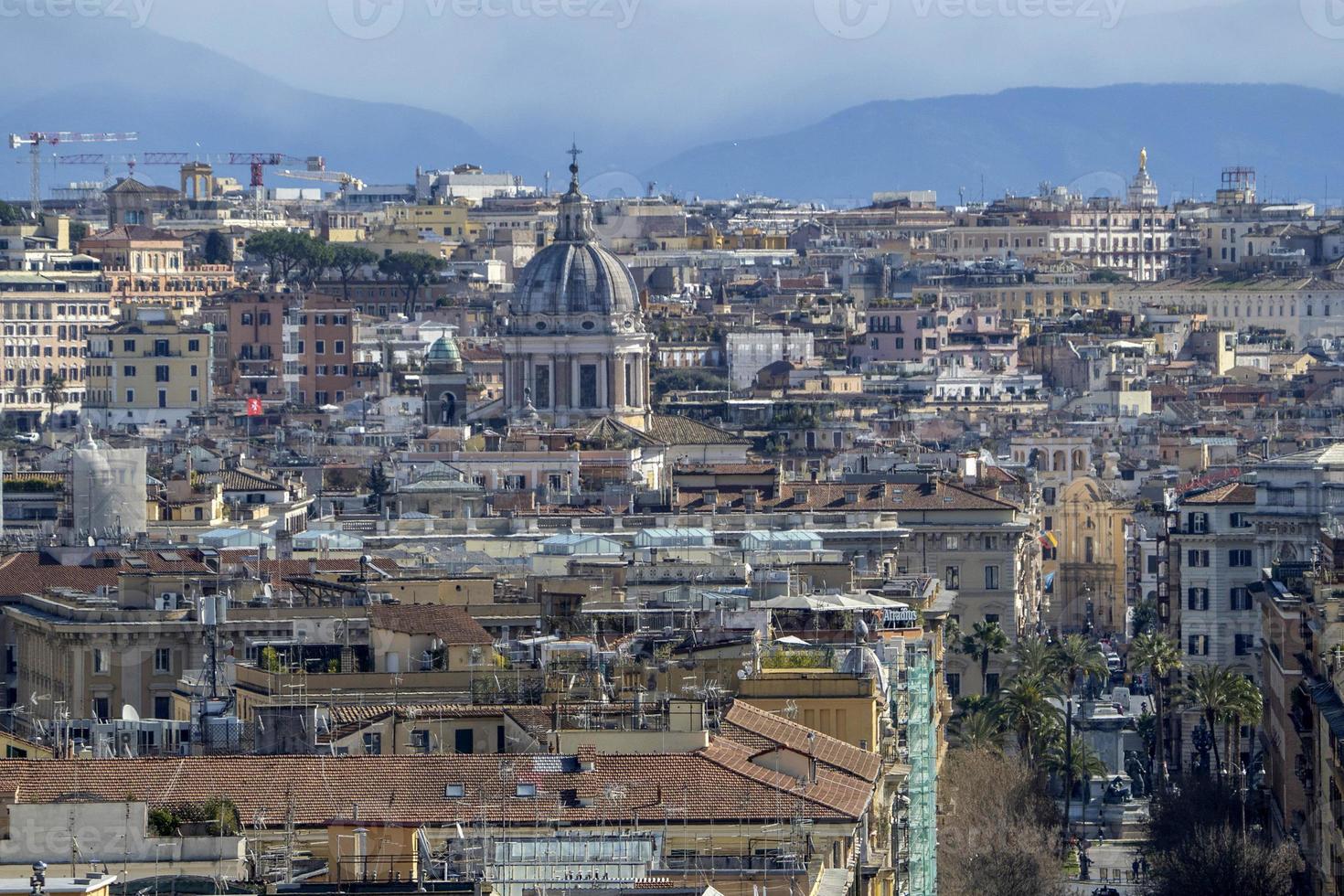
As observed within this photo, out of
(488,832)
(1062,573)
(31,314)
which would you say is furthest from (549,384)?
(488,832)

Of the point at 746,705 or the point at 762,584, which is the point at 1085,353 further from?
the point at 746,705

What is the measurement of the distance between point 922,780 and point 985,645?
36032mm

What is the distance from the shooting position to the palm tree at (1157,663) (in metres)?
94.1

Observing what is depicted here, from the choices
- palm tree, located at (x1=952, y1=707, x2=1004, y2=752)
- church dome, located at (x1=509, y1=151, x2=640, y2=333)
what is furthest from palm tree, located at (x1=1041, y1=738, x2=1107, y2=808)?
church dome, located at (x1=509, y1=151, x2=640, y2=333)

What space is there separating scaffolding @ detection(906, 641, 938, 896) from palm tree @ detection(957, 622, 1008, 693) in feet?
95.0

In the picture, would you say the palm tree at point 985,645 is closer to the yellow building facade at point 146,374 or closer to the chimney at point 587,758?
the chimney at point 587,758

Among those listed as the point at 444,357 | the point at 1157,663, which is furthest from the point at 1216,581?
the point at 444,357

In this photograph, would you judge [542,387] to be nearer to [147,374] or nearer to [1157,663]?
[147,374]

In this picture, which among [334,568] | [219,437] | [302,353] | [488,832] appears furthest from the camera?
[302,353]

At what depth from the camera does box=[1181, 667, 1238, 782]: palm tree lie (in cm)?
8438

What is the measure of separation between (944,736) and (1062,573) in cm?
5116

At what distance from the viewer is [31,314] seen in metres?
190

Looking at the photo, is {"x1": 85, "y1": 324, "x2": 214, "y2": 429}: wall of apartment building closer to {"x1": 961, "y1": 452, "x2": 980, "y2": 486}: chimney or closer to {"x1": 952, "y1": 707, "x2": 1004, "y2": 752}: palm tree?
{"x1": 961, "y1": 452, "x2": 980, "y2": 486}: chimney

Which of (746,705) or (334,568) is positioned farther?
(334,568)
